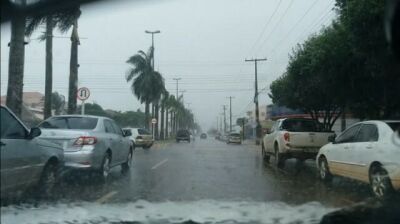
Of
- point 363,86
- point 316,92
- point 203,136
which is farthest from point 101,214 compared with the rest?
point 203,136

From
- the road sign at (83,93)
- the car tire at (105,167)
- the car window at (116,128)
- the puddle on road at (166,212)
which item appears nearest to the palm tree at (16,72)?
the road sign at (83,93)

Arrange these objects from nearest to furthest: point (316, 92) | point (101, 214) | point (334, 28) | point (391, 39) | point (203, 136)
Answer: point (391, 39) < point (101, 214) < point (334, 28) < point (316, 92) < point (203, 136)

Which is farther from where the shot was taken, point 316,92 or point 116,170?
point 316,92

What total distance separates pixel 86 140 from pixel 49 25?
12407 mm

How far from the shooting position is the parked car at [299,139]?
19641mm

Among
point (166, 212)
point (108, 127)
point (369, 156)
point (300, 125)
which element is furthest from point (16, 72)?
point (166, 212)

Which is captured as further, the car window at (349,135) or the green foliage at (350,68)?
the green foliage at (350,68)

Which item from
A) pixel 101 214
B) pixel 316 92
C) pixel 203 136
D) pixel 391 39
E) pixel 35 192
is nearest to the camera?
pixel 391 39

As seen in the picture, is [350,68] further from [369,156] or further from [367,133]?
[369,156]

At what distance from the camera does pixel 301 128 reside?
20.3 meters

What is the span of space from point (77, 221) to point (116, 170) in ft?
29.3

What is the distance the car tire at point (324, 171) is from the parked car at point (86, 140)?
17.4 feet

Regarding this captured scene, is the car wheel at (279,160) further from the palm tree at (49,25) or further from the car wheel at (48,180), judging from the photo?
the car wheel at (48,180)

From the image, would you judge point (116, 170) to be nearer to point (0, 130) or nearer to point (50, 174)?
point (50, 174)
